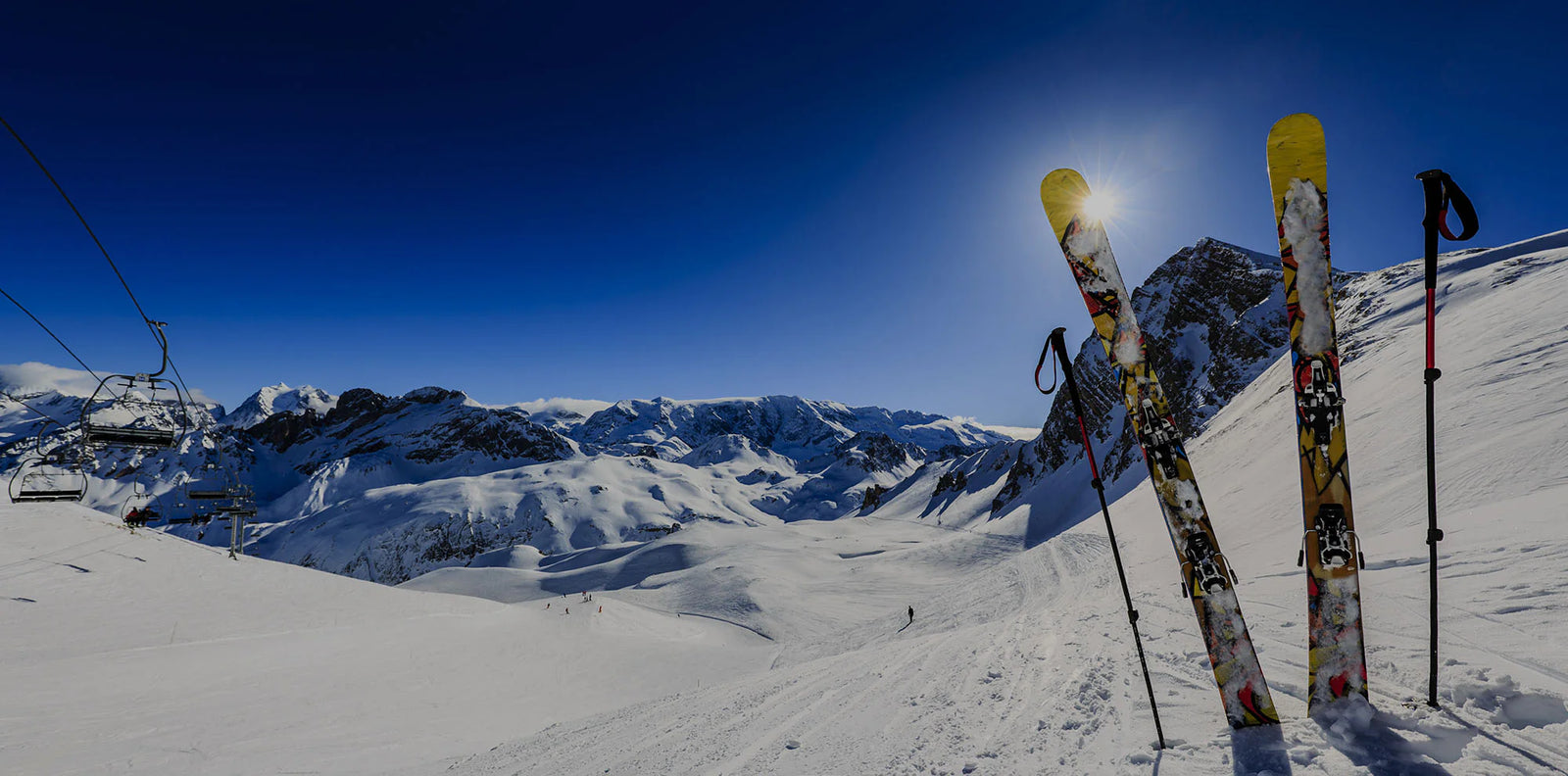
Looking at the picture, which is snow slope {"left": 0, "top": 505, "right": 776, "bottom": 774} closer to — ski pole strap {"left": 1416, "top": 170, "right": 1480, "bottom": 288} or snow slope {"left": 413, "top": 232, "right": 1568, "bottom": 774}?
snow slope {"left": 413, "top": 232, "right": 1568, "bottom": 774}

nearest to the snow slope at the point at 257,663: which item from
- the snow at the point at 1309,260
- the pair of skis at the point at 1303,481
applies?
the pair of skis at the point at 1303,481

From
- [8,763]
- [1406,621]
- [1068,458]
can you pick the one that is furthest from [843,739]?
[1068,458]

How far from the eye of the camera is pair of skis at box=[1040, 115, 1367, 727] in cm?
505

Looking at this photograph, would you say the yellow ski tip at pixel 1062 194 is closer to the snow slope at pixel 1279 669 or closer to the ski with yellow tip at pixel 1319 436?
the ski with yellow tip at pixel 1319 436

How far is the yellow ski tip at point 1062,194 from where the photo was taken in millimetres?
6445

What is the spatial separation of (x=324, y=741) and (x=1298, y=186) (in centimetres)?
2218

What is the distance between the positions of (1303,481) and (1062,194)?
379 cm

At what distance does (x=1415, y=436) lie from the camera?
17891 mm

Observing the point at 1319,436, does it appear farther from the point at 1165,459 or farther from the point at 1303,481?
the point at 1165,459

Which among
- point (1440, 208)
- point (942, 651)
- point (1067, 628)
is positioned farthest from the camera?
point (942, 651)

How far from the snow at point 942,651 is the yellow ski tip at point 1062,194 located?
17.4ft

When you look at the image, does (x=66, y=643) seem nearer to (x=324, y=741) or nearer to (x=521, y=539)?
(x=324, y=741)

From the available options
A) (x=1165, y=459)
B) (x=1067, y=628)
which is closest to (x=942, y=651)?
(x=1067, y=628)

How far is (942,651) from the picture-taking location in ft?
40.2
